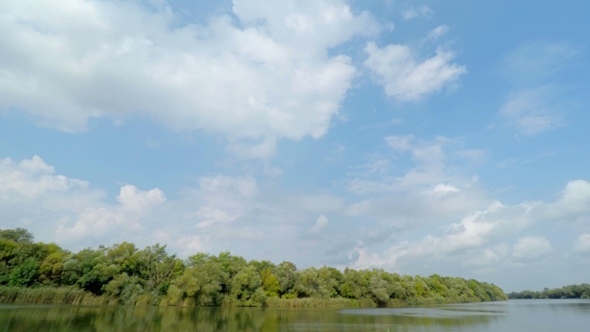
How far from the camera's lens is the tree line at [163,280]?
5200cm

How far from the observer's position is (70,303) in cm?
4941

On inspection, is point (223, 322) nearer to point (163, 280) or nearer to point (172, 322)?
point (172, 322)

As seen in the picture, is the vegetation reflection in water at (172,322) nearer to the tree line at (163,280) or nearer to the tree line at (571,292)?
the tree line at (163,280)

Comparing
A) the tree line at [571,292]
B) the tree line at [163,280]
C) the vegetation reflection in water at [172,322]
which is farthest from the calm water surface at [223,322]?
the tree line at [571,292]

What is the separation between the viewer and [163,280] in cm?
6234

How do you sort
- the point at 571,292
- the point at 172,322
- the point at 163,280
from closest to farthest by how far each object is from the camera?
1. the point at 172,322
2. the point at 163,280
3. the point at 571,292

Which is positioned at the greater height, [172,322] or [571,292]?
[571,292]

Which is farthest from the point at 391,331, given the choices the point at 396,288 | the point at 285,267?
the point at 396,288

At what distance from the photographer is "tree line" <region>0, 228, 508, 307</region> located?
5200 centimetres

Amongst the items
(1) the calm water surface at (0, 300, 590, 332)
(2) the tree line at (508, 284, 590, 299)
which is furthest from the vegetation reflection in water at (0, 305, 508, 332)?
(2) the tree line at (508, 284, 590, 299)

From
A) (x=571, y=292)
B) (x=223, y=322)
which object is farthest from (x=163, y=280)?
Result: (x=571, y=292)

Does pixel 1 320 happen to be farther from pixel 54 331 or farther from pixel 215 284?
pixel 215 284

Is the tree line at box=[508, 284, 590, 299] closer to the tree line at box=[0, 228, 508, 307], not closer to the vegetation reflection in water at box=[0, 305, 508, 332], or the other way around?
the tree line at box=[0, 228, 508, 307]

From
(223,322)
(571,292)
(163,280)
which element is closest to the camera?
(223,322)
